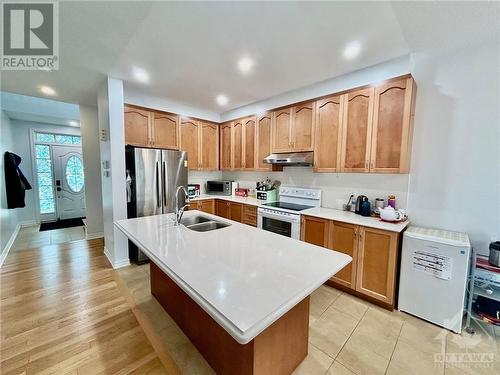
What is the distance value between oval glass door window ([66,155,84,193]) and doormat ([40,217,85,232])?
84 cm

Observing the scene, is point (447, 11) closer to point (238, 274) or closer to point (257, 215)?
point (238, 274)

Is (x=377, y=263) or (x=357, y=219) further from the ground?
(x=357, y=219)

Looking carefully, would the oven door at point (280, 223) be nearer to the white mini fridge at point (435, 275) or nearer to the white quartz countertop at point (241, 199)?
the white quartz countertop at point (241, 199)

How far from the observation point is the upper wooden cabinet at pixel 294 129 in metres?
2.98

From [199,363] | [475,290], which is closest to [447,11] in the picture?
[475,290]

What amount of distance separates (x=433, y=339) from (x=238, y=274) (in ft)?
6.55

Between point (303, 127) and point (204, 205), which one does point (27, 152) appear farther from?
point (303, 127)

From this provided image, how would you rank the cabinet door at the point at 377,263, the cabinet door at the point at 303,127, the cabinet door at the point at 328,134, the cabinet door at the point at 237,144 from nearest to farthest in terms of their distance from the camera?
the cabinet door at the point at 377,263, the cabinet door at the point at 328,134, the cabinet door at the point at 303,127, the cabinet door at the point at 237,144

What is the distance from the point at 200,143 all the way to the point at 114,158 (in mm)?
1651

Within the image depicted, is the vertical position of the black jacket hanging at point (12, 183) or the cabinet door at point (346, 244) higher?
the black jacket hanging at point (12, 183)

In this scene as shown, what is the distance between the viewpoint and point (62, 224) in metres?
5.17

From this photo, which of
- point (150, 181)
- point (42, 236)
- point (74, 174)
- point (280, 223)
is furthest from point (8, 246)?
point (280, 223)

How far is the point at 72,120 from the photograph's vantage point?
5000 mm

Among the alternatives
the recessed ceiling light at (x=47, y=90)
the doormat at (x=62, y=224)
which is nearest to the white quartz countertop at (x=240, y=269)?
the recessed ceiling light at (x=47, y=90)
